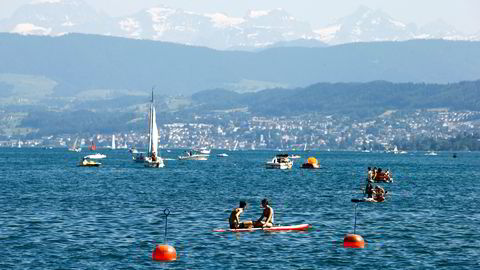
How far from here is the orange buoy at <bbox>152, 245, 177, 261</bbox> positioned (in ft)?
207

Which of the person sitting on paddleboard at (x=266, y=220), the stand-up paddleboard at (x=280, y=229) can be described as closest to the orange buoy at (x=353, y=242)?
the stand-up paddleboard at (x=280, y=229)

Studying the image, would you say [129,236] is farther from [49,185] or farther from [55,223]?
[49,185]

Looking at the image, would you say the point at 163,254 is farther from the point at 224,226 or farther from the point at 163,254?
the point at 224,226

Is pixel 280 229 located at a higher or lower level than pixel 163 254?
higher

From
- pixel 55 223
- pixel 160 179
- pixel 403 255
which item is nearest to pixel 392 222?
pixel 403 255

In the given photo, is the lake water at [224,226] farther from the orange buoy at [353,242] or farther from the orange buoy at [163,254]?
the orange buoy at [163,254]

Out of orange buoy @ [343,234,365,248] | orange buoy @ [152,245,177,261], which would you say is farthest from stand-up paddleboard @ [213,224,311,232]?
orange buoy @ [152,245,177,261]

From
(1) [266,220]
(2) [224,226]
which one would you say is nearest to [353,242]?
(1) [266,220]

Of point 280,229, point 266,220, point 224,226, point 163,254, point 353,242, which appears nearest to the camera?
point 163,254

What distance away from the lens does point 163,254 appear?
62969 millimetres

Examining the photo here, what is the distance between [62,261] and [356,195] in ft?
213

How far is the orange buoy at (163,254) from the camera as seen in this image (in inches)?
2479

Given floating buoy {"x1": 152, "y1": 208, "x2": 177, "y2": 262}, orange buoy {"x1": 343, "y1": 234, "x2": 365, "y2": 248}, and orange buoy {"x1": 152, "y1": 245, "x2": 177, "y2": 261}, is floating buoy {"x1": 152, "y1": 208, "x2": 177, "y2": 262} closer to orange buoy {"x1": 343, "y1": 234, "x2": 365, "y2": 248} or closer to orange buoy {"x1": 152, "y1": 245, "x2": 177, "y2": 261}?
orange buoy {"x1": 152, "y1": 245, "x2": 177, "y2": 261}

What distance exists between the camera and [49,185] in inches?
5655
